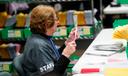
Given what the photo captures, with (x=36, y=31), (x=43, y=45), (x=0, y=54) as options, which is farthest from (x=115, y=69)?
(x=0, y=54)

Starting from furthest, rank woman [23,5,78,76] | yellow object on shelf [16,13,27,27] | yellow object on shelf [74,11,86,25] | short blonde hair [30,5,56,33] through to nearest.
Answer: yellow object on shelf [16,13,27,27] → yellow object on shelf [74,11,86,25] → short blonde hair [30,5,56,33] → woman [23,5,78,76]

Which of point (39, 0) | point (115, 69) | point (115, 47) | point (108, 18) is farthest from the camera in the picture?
point (108, 18)

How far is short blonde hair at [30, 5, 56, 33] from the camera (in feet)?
8.48

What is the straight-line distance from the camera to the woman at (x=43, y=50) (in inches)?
96.2

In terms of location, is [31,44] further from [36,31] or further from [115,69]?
[115,69]

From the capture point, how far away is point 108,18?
5027mm

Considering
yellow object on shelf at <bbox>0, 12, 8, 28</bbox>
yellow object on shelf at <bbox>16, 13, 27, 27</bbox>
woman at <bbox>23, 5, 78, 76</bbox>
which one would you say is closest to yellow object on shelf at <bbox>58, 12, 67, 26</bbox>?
yellow object on shelf at <bbox>16, 13, 27, 27</bbox>

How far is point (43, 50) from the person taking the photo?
2471 millimetres

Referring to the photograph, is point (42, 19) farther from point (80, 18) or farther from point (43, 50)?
point (80, 18)

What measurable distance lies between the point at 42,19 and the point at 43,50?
25 cm

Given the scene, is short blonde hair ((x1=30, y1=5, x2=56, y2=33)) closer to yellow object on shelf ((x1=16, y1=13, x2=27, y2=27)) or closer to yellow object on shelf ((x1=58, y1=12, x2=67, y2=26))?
yellow object on shelf ((x1=58, y1=12, x2=67, y2=26))

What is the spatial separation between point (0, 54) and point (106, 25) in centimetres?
160

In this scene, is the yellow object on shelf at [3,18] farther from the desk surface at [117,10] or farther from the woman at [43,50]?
the woman at [43,50]

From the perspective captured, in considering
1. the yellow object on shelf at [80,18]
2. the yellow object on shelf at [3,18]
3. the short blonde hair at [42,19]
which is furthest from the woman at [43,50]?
the yellow object on shelf at [3,18]
